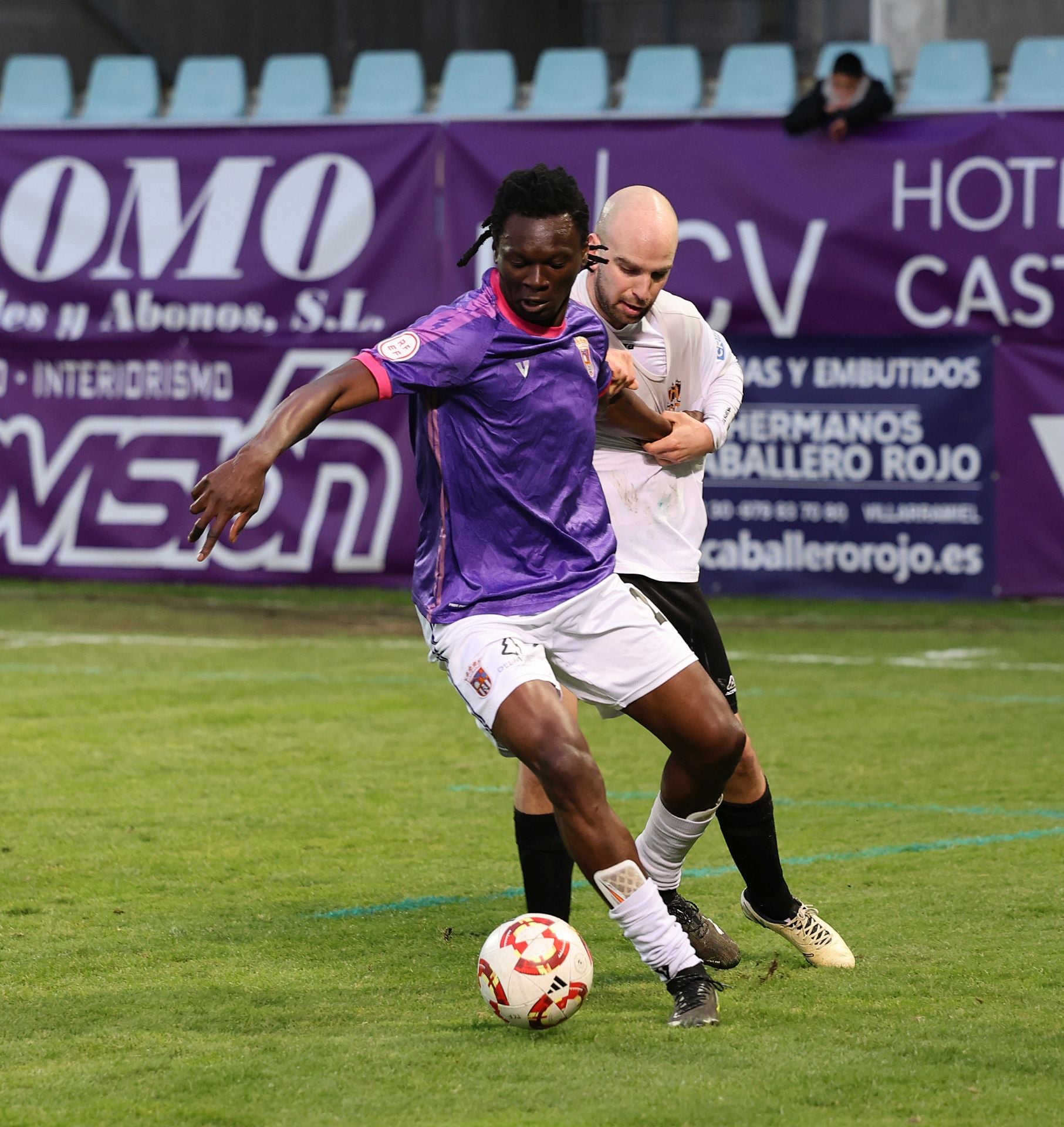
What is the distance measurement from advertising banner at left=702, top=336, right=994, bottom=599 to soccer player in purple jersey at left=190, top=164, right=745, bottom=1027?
26.1ft

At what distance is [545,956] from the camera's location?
15.1ft

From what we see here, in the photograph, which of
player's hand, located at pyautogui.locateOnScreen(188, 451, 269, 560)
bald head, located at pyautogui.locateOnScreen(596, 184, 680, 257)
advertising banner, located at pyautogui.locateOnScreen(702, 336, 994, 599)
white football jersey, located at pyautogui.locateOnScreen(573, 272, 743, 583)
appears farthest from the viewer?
advertising banner, located at pyautogui.locateOnScreen(702, 336, 994, 599)

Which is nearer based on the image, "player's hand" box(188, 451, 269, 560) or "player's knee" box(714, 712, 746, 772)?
"player's hand" box(188, 451, 269, 560)

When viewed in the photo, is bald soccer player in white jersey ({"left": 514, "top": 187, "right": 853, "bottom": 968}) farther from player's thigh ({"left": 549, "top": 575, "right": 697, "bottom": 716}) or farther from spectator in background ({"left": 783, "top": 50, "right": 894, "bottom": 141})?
spectator in background ({"left": 783, "top": 50, "right": 894, "bottom": 141})

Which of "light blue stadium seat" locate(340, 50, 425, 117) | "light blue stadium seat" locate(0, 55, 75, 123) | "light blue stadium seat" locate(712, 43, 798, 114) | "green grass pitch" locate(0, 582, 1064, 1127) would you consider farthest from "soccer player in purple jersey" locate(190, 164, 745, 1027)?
"light blue stadium seat" locate(0, 55, 75, 123)


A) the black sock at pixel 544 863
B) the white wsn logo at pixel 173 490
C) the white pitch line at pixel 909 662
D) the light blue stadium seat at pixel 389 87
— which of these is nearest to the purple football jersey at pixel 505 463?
the black sock at pixel 544 863

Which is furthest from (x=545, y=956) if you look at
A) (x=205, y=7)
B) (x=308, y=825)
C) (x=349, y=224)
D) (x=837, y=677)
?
(x=205, y=7)

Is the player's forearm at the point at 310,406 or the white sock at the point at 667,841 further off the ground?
the player's forearm at the point at 310,406

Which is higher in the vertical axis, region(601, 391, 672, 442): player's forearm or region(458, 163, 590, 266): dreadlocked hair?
region(458, 163, 590, 266): dreadlocked hair

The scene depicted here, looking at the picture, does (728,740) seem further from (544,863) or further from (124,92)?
(124,92)

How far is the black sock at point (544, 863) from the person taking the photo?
5.26m

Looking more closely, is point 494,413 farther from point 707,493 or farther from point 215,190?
point 215,190

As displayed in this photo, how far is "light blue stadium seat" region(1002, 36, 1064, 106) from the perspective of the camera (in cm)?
1279

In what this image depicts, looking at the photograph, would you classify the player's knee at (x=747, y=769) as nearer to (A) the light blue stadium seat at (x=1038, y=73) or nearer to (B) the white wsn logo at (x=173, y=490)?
(B) the white wsn logo at (x=173, y=490)
